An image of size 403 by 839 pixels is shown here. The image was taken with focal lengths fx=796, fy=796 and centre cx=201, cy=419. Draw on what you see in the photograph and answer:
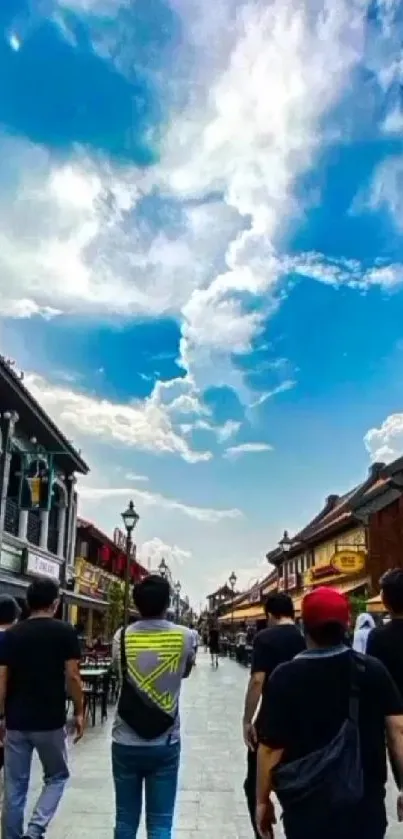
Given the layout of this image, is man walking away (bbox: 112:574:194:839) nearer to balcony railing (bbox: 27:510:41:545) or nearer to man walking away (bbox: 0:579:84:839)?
man walking away (bbox: 0:579:84:839)

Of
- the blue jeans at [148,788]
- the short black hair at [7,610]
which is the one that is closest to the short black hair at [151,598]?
the blue jeans at [148,788]

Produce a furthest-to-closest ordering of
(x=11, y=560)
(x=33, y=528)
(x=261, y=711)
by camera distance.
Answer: (x=33, y=528)
(x=11, y=560)
(x=261, y=711)

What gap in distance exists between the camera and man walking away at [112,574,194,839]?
439 centimetres

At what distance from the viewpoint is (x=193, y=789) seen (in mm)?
8336

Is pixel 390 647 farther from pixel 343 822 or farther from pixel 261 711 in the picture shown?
pixel 343 822

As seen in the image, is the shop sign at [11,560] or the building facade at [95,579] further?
the building facade at [95,579]

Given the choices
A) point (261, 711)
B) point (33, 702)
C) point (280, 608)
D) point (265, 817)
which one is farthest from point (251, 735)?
point (265, 817)

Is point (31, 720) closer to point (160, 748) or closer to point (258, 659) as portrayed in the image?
point (160, 748)

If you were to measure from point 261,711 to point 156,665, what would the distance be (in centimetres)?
72

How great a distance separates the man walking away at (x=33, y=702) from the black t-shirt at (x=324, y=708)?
91.1 inches

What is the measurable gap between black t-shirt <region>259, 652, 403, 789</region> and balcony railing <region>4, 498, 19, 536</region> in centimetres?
1911

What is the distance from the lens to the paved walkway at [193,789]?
653 centimetres

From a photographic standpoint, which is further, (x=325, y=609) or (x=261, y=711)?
(x=261, y=711)

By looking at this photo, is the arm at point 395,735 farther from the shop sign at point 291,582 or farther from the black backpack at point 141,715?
the shop sign at point 291,582
